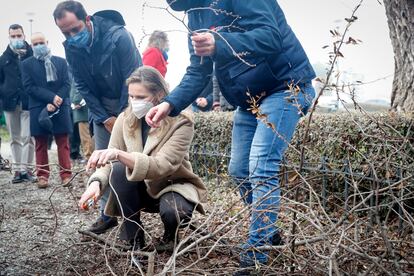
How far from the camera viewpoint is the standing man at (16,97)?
6.20 metres

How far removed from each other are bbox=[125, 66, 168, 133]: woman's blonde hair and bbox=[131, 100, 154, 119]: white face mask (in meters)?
0.07

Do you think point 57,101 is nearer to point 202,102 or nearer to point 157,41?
point 157,41

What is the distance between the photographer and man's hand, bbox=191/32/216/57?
88.7 inches

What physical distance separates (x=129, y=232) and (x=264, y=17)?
5.01ft

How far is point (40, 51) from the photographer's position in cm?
596

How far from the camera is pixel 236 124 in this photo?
288 cm

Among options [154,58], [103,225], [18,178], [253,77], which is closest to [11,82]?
[18,178]

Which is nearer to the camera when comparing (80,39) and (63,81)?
(80,39)

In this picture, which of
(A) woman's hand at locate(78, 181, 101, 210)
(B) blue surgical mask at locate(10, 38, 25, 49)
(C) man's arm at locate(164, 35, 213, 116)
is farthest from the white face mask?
(B) blue surgical mask at locate(10, 38, 25, 49)

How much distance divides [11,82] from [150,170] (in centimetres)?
444

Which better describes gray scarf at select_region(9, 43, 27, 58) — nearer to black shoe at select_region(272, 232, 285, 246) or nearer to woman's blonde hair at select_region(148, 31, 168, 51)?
woman's blonde hair at select_region(148, 31, 168, 51)

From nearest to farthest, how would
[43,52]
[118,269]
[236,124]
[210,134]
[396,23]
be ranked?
[118,269] < [236,124] < [396,23] < [210,134] < [43,52]

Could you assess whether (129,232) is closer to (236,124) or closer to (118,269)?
(118,269)

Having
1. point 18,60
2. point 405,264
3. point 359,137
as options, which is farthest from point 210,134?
point 405,264
